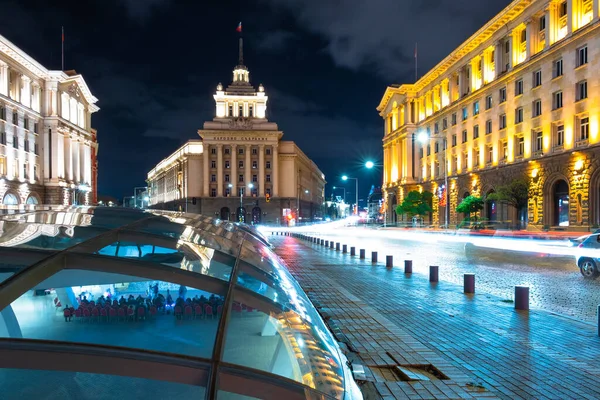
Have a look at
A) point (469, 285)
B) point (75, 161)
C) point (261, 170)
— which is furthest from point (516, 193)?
point (75, 161)

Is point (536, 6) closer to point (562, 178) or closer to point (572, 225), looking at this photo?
point (562, 178)

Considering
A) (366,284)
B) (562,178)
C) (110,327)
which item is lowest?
(366,284)

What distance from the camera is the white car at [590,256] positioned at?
14.6 meters

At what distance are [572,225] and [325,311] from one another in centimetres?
3107

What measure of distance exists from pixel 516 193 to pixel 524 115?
26.8ft

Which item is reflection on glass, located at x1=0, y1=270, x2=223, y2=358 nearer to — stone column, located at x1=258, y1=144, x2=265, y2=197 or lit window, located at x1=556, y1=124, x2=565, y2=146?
lit window, located at x1=556, y1=124, x2=565, y2=146

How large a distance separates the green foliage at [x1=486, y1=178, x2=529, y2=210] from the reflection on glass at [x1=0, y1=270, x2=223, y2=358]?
38.3m

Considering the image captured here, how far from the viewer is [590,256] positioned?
1470cm

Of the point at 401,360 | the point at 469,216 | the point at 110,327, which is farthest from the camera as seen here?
the point at 469,216

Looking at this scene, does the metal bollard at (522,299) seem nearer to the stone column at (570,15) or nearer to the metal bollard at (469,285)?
the metal bollard at (469,285)

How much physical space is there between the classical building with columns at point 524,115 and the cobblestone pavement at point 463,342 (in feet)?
85.2

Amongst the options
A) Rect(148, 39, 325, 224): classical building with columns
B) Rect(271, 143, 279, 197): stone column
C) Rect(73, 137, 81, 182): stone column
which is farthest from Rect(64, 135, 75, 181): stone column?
Rect(271, 143, 279, 197): stone column

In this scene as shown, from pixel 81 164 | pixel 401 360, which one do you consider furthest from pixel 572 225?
pixel 81 164

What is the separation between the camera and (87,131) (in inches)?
3162
